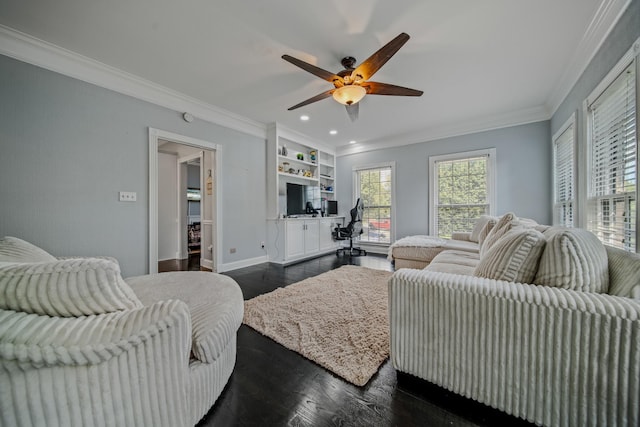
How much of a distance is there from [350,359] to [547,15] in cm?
318

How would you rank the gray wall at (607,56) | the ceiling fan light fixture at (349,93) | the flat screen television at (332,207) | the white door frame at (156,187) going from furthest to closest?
the flat screen television at (332,207), the white door frame at (156,187), the ceiling fan light fixture at (349,93), the gray wall at (607,56)

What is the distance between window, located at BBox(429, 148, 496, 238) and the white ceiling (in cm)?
115

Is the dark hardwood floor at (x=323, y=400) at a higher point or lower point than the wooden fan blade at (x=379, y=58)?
lower

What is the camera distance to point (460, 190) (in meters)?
4.46

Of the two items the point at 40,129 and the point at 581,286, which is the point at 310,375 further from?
the point at 40,129

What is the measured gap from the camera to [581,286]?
3.30 ft

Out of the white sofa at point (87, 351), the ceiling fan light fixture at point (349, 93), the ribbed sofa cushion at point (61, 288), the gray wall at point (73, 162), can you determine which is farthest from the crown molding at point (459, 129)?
the ribbed sofa cushion at point (61, 288)

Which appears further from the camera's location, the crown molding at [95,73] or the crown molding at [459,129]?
the crown molding at [459,129]

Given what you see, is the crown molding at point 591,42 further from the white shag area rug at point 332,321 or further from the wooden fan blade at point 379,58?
the white shag area rug at point 332,321

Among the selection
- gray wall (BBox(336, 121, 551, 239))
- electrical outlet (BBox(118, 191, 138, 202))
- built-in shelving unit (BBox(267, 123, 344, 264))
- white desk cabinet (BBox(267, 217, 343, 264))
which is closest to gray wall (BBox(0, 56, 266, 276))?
electrical outlet (BBox(118, 191, 138, 202))

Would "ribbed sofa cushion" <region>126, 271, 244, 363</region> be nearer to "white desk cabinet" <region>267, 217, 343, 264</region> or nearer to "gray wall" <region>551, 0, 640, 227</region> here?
"white desk cabinet" <region>267, 217, 343, 264</region>

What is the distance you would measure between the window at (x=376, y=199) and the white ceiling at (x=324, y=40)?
82.9 inches

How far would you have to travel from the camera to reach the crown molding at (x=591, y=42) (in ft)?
5.84

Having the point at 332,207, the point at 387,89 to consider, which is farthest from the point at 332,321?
the point at 332,207
